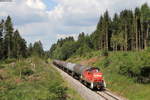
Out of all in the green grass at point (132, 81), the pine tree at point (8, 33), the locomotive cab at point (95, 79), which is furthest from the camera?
the pine tree at point (8, 33)

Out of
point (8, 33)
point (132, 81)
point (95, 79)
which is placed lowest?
point (132, 81)

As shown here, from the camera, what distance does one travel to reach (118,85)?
34.7m

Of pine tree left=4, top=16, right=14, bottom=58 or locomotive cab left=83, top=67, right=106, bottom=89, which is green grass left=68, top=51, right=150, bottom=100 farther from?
pine tree left=4, top=16, right=14, bottom=58

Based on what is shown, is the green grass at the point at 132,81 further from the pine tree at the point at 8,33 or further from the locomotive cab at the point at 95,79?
the pine tree at the point at 8,33

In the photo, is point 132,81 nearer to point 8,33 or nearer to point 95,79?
point 95,79

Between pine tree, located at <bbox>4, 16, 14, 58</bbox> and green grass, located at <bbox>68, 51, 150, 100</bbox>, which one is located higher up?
pine tree, located at <bbox>4, 16, 14, 58</bbox>

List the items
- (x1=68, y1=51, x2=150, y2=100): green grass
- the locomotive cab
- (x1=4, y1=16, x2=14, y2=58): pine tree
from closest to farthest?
1. (x1=68, y1=51, x2=150, y2=100): green grass
2. the locomotive cab
3. (x1=4, y1=16, x2=14, y2=58): pine tree

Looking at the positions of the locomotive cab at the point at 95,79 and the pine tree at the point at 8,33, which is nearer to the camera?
the locomotive cab at the point at 95,79

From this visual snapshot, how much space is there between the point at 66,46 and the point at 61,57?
8.77 metres

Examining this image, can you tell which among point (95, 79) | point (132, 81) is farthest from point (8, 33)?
point (132, 81)

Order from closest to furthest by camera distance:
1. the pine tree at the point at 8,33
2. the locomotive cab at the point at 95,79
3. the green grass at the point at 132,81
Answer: the green grass at the point at 132,81
the locomotive cab at the point at 95,79
the pine tree at the point at 8,33

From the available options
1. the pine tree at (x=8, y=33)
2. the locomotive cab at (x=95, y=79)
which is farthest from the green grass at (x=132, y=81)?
the pine tree at (x=8, y=33)

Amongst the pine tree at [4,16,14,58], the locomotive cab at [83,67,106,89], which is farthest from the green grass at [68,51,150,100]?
the pine tree at [4,16,14,58]

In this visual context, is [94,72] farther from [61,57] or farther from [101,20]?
[61,57]
